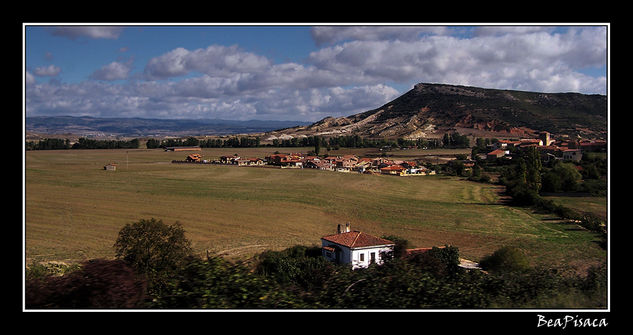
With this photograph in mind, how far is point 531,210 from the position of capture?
121 feet

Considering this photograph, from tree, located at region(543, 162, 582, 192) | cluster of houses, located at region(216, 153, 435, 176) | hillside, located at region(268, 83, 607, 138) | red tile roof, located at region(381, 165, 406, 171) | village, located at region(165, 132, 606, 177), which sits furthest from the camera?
hillside, located at region(268, 83, 607, 138)

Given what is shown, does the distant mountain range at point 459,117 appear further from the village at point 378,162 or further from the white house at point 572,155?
the white house at point 572,155

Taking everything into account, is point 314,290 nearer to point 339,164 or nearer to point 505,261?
point 505,261

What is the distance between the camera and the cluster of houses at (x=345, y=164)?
206ft

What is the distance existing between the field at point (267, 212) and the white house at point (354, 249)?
3039 millimetres

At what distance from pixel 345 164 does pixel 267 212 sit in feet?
118

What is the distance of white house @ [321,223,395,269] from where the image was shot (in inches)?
677

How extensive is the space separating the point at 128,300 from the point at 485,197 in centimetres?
4201

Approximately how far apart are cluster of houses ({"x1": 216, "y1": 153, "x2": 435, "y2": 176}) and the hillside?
52751mm

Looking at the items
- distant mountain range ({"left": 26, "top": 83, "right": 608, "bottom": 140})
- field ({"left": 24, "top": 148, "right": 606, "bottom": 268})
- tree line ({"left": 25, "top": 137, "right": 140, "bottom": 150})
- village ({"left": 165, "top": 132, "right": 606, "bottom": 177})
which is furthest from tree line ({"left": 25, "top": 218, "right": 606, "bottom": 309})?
distant mountain range ({"left": 26, "top": 83, "right": 608, "bottom": 140})

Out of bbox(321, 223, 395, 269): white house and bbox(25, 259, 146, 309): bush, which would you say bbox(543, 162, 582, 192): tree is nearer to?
bbox(321, 223, 395, 269): white house

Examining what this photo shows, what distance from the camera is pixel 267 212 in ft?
103

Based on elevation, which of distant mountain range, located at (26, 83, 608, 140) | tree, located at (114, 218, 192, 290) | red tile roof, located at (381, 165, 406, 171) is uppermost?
distant mountain range, located at (26, 83, 608, 140)

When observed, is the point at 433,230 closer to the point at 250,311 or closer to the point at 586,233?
the point at 586,233
